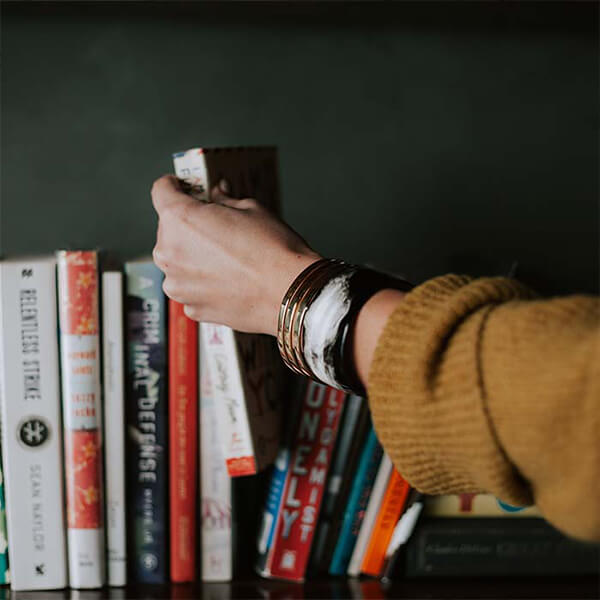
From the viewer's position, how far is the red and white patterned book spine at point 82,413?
2.51 feet

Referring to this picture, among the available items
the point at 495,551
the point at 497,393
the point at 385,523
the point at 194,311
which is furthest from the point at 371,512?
the point at 497,393

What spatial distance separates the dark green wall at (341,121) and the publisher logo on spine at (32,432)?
0.29 meters

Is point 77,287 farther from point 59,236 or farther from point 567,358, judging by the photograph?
point 567,358

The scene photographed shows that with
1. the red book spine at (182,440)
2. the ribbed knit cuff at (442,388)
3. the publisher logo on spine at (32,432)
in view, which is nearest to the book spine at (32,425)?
the publisher logo on spine at (32,432)

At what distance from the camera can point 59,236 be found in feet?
3.24

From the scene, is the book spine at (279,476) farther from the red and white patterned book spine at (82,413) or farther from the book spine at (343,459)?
the red and white patterned book spine at (82,413)

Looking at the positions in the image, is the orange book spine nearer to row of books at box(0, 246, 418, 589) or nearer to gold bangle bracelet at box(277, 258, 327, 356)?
row of books at box(0, 246, 418, 589)

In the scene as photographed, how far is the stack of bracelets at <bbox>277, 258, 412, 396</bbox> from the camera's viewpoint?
0.49m

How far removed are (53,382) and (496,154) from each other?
63cm

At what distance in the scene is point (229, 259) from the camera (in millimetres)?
571

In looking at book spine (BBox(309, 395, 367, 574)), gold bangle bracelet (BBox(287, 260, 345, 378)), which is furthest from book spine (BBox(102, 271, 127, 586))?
gold bangle bracelet (BBox(287, 260, 345, 378))

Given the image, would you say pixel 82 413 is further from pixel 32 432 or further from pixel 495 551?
pixel 495 551

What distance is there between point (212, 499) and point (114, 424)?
0.13 metres

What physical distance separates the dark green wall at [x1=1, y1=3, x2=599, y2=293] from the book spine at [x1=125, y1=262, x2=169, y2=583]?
0.71 feet
